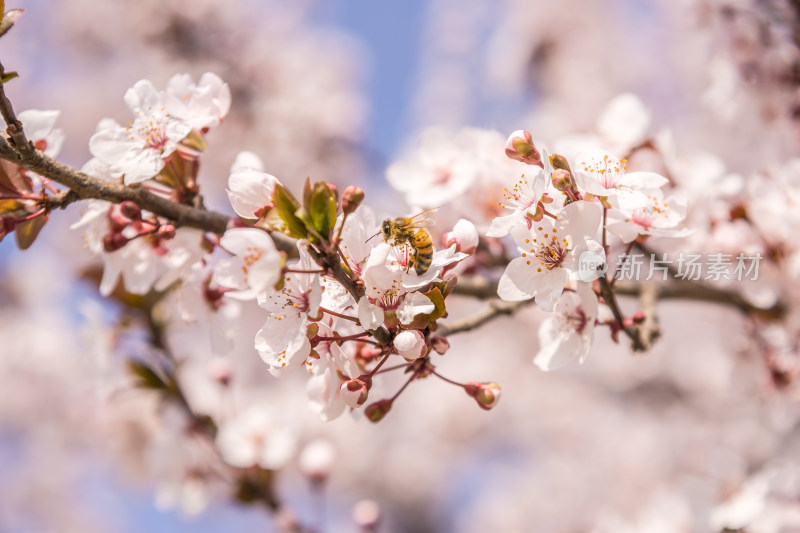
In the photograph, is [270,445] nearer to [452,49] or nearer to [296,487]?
[296,487]

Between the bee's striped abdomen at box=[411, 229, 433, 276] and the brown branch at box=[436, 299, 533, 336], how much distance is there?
17 cm

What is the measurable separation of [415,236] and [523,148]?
24cm

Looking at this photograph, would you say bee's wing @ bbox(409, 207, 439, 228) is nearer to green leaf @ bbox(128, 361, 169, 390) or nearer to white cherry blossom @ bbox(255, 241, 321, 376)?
white cherry blossom @ bbox(255, 241, 321, 376)

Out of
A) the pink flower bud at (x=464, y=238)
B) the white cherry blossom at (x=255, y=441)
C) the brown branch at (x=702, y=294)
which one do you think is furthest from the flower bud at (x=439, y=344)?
the white cherry blossom at (x=255, y=441)

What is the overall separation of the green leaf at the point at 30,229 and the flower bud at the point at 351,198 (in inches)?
23.5

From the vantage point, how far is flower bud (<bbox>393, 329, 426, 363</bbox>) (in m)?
0.88

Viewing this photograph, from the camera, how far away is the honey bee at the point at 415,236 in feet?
3.04

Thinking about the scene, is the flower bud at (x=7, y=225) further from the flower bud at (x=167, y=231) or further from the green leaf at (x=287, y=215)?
the green leaf at (x=287, y=215)

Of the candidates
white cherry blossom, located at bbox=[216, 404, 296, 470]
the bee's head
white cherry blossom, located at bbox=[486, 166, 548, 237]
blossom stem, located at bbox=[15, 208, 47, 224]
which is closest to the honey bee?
the bee's head

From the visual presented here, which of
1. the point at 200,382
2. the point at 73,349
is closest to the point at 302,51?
the point at 200,382

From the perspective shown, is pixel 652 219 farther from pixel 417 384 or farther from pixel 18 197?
pixel 417 384

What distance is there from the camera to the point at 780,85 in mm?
2176

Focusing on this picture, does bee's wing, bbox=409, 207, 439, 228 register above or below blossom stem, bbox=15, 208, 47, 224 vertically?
above

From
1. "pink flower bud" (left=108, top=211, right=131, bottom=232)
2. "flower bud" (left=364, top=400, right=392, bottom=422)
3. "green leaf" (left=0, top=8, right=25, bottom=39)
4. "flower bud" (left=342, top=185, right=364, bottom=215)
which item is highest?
"green leaf" (left=0, top=8, right=25, bottom=39)
